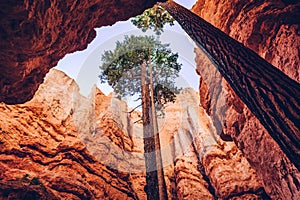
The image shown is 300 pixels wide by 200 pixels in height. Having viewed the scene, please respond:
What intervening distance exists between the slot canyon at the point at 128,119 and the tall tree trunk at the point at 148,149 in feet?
10.0

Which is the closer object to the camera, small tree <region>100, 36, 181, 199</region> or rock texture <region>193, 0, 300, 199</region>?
rock texture <region>193, 0, 300, 199</region>

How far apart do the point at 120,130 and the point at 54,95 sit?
235 inches

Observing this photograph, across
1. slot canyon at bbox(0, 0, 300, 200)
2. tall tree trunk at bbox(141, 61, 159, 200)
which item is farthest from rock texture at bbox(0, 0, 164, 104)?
tall tree trunk at bbox(141, 61, 159, 200)

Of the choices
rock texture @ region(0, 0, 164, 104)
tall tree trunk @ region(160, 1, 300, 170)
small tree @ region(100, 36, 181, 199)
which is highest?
small tree @ region(100, 36, 181, 199)

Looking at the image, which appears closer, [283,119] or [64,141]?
[283,119]

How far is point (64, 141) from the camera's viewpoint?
43.0 ft

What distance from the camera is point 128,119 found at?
22.1m

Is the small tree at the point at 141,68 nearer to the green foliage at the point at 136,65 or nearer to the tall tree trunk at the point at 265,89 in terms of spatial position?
the green foliage at the point at 136,65

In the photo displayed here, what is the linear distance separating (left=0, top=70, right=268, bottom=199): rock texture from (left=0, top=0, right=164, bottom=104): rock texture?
16.5 ft

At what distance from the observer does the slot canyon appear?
3697 mm

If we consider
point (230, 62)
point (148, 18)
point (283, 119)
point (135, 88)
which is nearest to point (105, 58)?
point (135, 88)

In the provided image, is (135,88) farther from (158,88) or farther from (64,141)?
(64,141)

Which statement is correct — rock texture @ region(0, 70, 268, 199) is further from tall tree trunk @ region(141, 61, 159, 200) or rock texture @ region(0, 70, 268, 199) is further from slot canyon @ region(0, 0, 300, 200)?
tall tree trunk @ region(141, 61, 159, 200)

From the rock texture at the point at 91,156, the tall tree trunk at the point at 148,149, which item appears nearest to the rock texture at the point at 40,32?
the tall tree trunk at the point at 148,149
